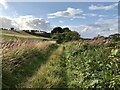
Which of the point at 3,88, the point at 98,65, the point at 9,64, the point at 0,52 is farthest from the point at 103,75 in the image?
the point at 0,52

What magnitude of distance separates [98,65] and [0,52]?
3.53m

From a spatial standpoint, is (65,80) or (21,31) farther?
(21,31)

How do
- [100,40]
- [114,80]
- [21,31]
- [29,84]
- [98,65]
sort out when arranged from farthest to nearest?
[21,31] → [100,40] → [98,65] → [29,84] → [114,80]

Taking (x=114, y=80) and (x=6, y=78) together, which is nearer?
(x=114, y=80)

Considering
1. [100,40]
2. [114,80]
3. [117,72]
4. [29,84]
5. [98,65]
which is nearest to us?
[114,80]

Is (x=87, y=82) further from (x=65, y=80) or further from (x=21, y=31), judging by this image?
(x=21, y=31)

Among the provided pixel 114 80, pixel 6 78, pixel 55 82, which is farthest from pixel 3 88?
pixel 114 80

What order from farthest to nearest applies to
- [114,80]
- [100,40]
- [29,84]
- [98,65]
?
1. [100,40]
2. [98,65]
3. [29,84]
4. [114,80]

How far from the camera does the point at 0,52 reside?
1020 cm

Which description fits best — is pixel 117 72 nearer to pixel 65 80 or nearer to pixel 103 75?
pixel 103 75

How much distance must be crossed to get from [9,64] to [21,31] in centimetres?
6835

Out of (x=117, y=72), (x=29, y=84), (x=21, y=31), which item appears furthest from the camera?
(x=21, y=31)

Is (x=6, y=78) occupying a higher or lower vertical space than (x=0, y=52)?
lower

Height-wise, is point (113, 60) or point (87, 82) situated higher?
point (113, 60)
